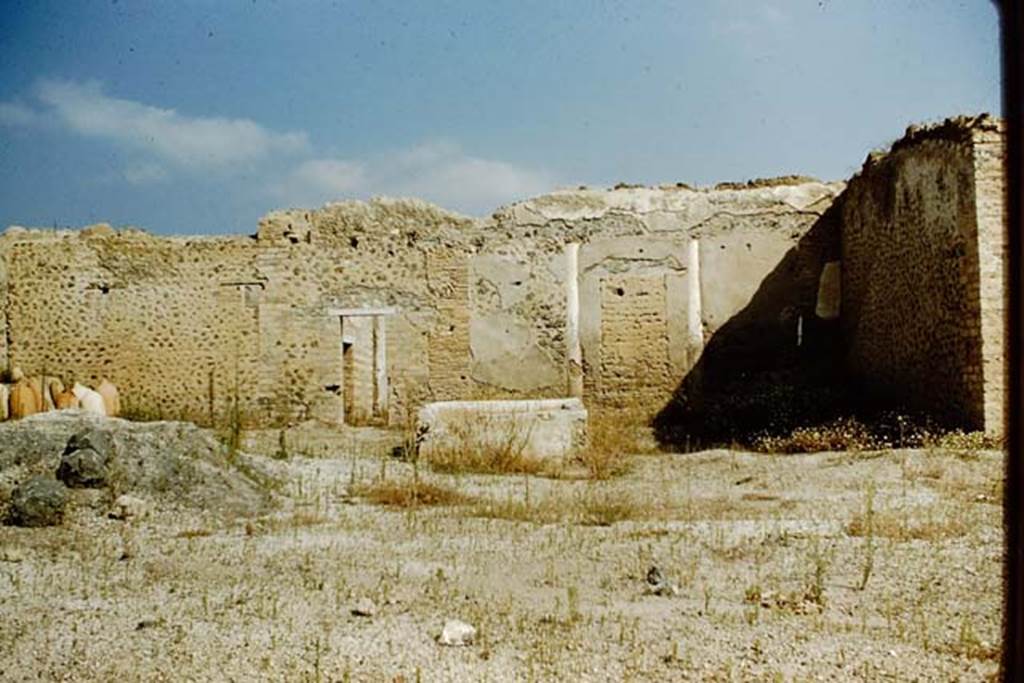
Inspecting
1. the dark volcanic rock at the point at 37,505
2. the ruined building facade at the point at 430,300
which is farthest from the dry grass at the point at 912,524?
the ruined building facade at the point at 430,300

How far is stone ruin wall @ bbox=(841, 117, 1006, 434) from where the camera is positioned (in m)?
9.82

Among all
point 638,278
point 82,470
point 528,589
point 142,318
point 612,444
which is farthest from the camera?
point 142,318

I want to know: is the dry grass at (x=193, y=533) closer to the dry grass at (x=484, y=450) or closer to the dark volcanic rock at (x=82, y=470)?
the dark volcanic rock at (x=82, y=470)

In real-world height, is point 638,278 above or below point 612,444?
above

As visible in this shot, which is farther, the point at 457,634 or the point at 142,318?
the point at 142,318

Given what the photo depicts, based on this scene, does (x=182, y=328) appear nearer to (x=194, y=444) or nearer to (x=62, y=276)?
(x=62, y=276)

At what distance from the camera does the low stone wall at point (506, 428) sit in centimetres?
1059

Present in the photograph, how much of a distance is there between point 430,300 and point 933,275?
7.77 meters

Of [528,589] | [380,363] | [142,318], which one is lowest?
[528,589]

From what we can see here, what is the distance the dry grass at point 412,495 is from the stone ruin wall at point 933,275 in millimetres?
5407

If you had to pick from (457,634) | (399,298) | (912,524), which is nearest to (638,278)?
(399,298)

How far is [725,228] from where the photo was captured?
15.2m

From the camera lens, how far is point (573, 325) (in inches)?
602

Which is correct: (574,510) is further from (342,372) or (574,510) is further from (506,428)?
(342,372)
